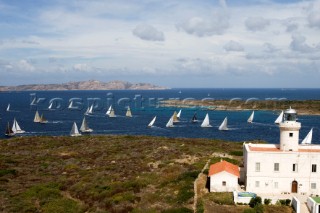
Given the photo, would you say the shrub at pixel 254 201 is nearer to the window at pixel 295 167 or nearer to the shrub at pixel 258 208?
the shrub at pixel 258 208

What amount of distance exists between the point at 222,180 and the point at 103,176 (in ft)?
53.5

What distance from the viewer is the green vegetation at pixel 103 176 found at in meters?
36.8

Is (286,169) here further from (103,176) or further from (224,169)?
(103,176)

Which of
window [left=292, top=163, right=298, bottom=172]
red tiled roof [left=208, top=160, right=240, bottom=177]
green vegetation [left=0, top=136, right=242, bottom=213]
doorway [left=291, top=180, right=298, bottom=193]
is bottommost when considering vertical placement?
green vegetation [left=0, top=136, right=242, bottom=213]

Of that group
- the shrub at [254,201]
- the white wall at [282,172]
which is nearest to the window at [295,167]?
the white wall at [282,172]

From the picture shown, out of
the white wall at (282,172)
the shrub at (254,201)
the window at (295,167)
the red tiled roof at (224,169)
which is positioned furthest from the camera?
the red tiled roof at (224,169)

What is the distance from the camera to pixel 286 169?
118 ft

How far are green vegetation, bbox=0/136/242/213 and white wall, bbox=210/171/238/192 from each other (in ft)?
5.22

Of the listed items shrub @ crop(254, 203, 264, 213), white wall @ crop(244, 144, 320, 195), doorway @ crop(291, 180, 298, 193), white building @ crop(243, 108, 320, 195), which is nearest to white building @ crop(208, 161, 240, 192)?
white building @ crop(243, 108, 320, 195)

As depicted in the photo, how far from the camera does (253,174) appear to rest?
36438 mm

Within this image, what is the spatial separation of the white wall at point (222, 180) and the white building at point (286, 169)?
139 centimetres

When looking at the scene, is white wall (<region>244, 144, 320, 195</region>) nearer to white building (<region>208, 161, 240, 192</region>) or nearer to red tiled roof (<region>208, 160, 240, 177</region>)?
white building (<region>208, 161, 240, 192</region>)

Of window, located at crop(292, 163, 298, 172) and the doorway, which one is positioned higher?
window, located at crop(292, 163, 298, 172)

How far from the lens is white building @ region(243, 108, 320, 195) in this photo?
3562 centimetres
